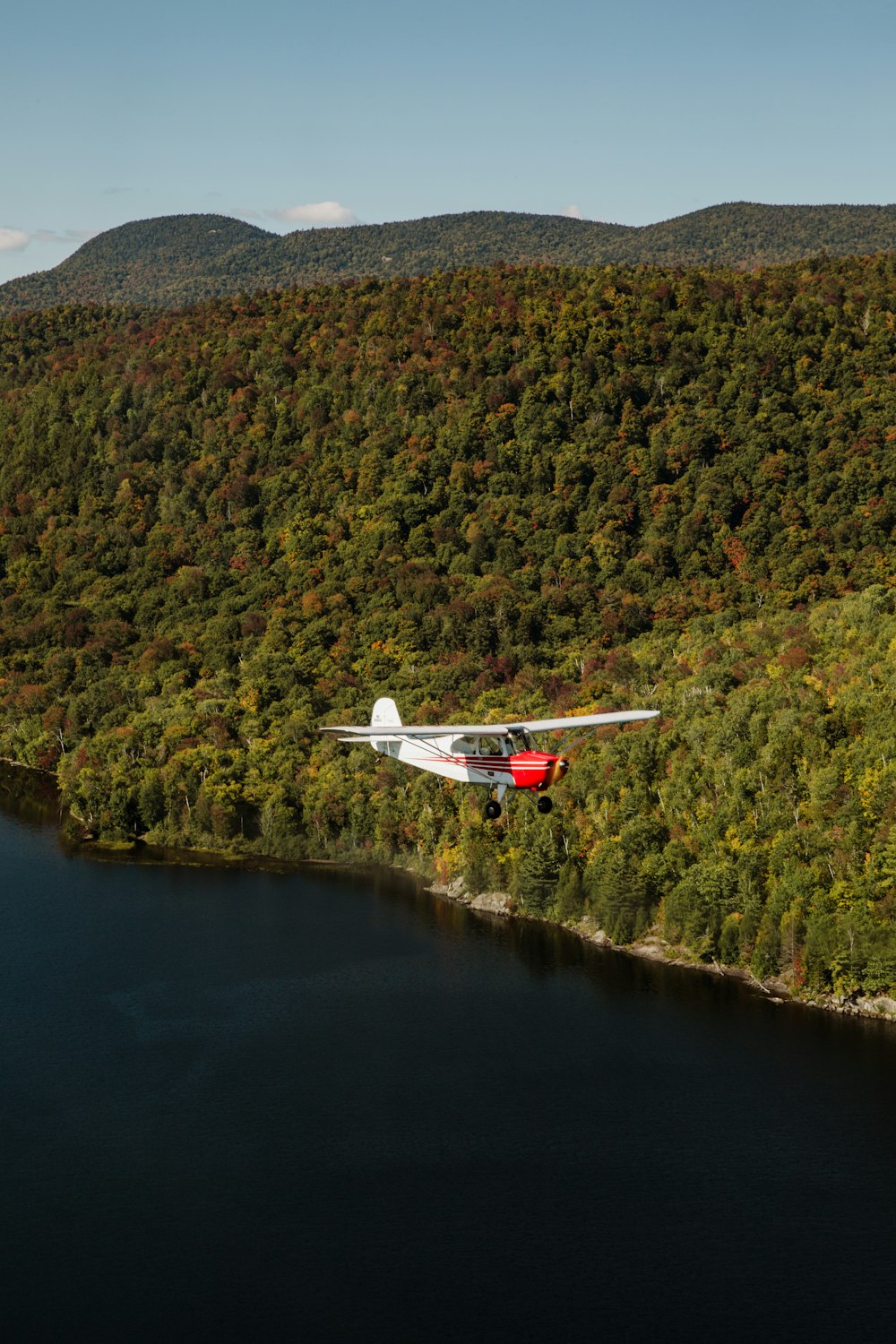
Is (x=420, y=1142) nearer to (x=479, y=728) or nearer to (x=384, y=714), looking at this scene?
(x=384, y=714)

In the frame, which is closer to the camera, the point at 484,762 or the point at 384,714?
the point at 484,762

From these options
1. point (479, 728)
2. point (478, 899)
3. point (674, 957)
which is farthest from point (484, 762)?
point (478, 899)

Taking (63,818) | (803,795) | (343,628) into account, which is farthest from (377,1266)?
(343,628)

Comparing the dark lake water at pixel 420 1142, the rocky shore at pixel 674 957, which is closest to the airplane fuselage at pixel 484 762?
the dark lake water at pixel 420 1142

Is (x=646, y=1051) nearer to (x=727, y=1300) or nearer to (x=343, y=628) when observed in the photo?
(x=727, y=1300)

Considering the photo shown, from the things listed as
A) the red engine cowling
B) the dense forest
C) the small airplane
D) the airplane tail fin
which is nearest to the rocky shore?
the dense forest
